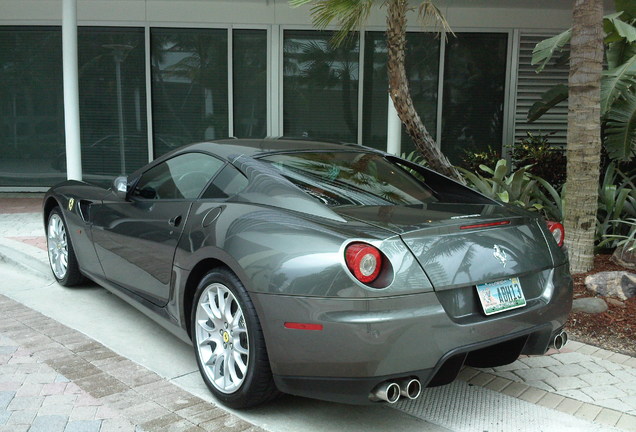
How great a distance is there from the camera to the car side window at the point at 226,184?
3.53 meters

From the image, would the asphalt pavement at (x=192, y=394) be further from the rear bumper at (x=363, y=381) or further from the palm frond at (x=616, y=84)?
the palm frond at (x=616, y=84)

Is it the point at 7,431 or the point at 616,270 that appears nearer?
the point at 7,431

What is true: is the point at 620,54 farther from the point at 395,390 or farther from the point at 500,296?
the point at 395,390

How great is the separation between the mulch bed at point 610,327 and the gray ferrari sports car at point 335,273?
44.9 inches

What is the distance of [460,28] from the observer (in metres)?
11.0

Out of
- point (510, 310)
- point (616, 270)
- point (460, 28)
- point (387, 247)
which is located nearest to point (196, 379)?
point (387, 247)

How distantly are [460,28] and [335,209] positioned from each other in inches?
349

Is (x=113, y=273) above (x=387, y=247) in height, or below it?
below

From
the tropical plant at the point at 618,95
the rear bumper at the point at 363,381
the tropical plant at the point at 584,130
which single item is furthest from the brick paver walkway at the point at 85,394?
the tropical plant at the point at 618,95

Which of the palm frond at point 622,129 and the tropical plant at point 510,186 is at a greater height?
the palm frond at point 622,129

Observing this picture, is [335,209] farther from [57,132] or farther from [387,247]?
[57,132]

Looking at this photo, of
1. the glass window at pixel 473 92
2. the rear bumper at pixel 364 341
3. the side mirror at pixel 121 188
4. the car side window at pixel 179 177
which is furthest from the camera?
the glass window at pixel 473 92

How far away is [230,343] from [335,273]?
0.81m

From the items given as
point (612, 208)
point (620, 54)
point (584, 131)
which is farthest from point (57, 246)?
point (620, 54)
